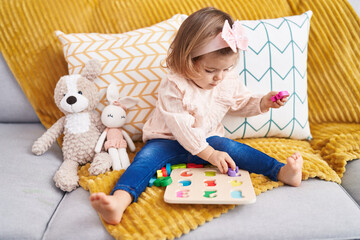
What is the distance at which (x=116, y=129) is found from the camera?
3.84ft

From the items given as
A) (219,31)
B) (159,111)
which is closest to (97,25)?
(159,111)

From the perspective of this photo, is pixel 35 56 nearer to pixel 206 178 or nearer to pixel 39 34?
pixel 39 34

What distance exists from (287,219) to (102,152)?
0.65m

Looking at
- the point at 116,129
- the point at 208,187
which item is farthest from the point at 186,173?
the point at 116,129

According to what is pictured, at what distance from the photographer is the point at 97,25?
133 cm

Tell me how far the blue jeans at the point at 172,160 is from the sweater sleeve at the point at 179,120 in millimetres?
77

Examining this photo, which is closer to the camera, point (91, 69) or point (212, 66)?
point (212, 66)

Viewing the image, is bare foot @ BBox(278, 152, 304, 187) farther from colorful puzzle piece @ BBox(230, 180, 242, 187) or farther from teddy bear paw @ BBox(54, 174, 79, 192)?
teddy bear paw @ BBox(54, 174, 79, 192)

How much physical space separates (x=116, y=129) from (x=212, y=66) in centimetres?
43

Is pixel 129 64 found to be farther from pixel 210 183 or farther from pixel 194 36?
pixel 210 183

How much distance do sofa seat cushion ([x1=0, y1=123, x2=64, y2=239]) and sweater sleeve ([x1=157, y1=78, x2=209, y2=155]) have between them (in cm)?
42

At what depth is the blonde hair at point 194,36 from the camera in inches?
38.2

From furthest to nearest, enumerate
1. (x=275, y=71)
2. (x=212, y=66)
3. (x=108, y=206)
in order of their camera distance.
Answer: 1. (x=275, y=71)
2. (x=212, y=66)
3. (x=108, y=206)

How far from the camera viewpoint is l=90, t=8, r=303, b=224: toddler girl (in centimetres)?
95
